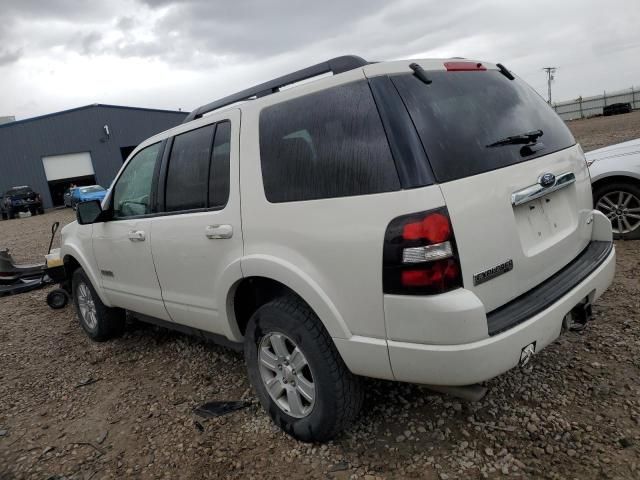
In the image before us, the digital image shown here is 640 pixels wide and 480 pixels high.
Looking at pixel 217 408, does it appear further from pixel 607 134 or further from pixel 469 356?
pixel 607 134

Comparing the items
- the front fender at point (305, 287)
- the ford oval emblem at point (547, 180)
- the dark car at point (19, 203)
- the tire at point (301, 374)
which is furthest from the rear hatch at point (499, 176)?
the dark car at point (19, 203)

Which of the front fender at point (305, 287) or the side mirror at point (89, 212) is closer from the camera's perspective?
the front fender at point (305, 287)

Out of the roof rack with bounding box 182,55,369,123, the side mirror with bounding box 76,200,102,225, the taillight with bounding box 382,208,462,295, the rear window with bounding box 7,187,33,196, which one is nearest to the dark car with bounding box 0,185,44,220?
the rear window with bounding box 7,187,33,196

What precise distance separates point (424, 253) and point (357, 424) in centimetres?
127

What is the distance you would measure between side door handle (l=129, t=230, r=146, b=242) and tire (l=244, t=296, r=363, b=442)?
1204mm

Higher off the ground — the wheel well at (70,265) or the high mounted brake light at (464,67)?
the high mounted brake light at (464,67)

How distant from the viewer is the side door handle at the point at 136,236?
3.32 meters

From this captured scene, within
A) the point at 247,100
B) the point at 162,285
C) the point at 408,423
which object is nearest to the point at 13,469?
the point at 162,285

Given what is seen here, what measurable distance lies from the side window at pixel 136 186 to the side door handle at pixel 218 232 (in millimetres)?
870

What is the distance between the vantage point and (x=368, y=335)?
2.06 m

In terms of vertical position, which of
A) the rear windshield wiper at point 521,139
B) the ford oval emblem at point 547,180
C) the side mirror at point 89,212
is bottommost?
the ford oval emblem at point 547,180

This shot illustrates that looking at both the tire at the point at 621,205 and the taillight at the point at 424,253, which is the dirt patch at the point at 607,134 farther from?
the taillight at the point at 424,253

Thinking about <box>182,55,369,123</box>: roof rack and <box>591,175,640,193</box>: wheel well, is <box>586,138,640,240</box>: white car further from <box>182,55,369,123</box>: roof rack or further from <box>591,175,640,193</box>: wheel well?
<box>182,55,369,123</box>: roof rack

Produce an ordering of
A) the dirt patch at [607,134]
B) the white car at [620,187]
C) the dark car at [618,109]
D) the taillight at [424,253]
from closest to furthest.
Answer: the taillight at [424,253]
the white car at [620,187]
the dirt patch at [607,134]
the dark car at [618,109]
